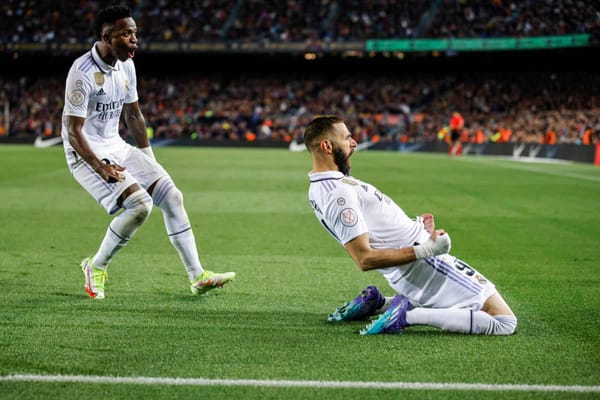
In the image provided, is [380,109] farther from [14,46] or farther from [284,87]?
[14,46]

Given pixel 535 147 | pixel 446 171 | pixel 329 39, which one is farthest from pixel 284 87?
pixel 446 171

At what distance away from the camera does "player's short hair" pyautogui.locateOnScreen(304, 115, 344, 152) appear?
506 cm

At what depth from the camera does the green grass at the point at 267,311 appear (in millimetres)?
4285

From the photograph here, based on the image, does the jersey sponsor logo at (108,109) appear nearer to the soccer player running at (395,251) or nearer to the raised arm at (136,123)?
the raised arm at (136,123)

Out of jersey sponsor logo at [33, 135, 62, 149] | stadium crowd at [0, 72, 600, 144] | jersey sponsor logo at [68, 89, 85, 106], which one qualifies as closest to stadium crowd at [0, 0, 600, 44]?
stadium crowd at [0, 72, 600, 144]

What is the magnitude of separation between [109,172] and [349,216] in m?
2.16

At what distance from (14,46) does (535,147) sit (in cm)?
3760

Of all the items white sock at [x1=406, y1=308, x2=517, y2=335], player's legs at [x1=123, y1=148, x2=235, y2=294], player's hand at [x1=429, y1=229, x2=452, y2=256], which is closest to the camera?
player's hand at [x1=429, y1=229, x2=452, y2=256]

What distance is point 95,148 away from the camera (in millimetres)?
6523

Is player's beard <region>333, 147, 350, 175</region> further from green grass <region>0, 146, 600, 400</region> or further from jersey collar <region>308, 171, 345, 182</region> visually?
green grass <region>0, 146, 600, 400</region>

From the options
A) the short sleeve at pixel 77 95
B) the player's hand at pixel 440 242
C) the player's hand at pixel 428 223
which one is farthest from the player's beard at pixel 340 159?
the short sleeve at pixel 77 95

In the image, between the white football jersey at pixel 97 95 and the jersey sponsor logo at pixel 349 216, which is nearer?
the jersey sponsor logo at pixel 349 216

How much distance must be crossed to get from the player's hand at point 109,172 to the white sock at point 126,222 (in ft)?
0.74

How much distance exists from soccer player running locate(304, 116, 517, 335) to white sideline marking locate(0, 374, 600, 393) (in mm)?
1037
